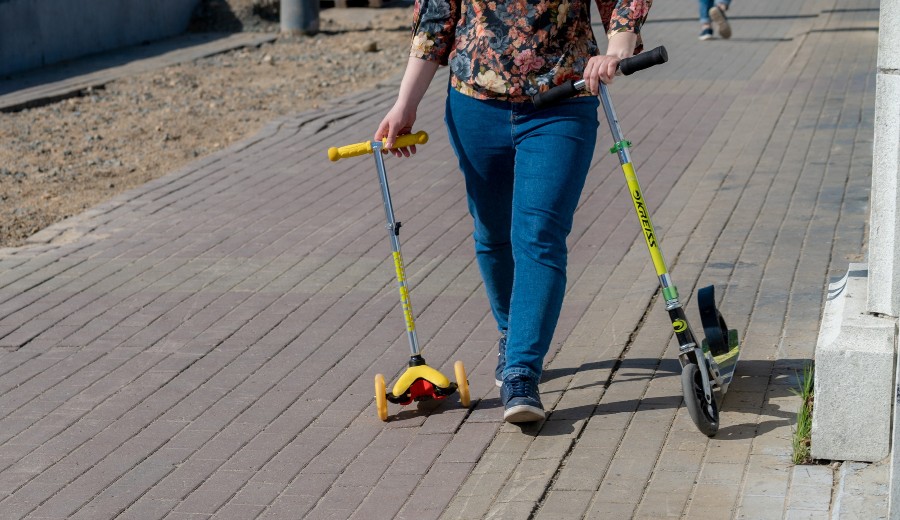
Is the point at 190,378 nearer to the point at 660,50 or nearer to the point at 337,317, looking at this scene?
the point at 337,317

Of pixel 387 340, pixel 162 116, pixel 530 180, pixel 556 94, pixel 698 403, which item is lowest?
pixel 162 116

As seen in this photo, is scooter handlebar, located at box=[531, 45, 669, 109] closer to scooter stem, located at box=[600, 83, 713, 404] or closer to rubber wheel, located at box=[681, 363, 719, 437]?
scooter stem, located at box=[600, 83, 713, 404]

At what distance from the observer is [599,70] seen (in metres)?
4.10

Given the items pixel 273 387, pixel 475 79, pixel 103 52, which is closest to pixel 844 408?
pixel 475 79

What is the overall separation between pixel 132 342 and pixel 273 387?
96 centimetres

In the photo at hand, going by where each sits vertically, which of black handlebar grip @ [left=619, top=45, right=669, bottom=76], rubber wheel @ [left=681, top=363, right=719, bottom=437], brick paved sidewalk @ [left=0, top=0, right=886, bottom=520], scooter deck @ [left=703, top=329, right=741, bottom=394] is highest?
black handlebar grip @ [left=619, top=45, right=669, bottom=76]

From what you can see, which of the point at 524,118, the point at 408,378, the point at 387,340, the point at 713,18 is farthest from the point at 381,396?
the point at 713,18

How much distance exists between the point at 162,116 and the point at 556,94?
324 inches

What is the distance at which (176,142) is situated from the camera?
35.2 feet

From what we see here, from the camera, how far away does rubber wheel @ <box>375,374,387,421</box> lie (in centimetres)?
464

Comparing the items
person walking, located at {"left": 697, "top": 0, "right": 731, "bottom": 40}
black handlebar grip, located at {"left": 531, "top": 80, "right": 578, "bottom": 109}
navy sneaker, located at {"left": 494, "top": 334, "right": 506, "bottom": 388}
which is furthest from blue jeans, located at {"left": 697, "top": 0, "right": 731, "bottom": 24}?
black handlebar grip, located at {"left": 531, "top": 80, "right": 578, "bottom": 109}

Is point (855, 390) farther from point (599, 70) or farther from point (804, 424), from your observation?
point (599, 70)

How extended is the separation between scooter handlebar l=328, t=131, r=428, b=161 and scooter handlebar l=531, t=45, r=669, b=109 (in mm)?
499

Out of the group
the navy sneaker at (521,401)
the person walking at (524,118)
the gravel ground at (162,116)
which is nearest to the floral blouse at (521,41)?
the person walking at (524,118)
